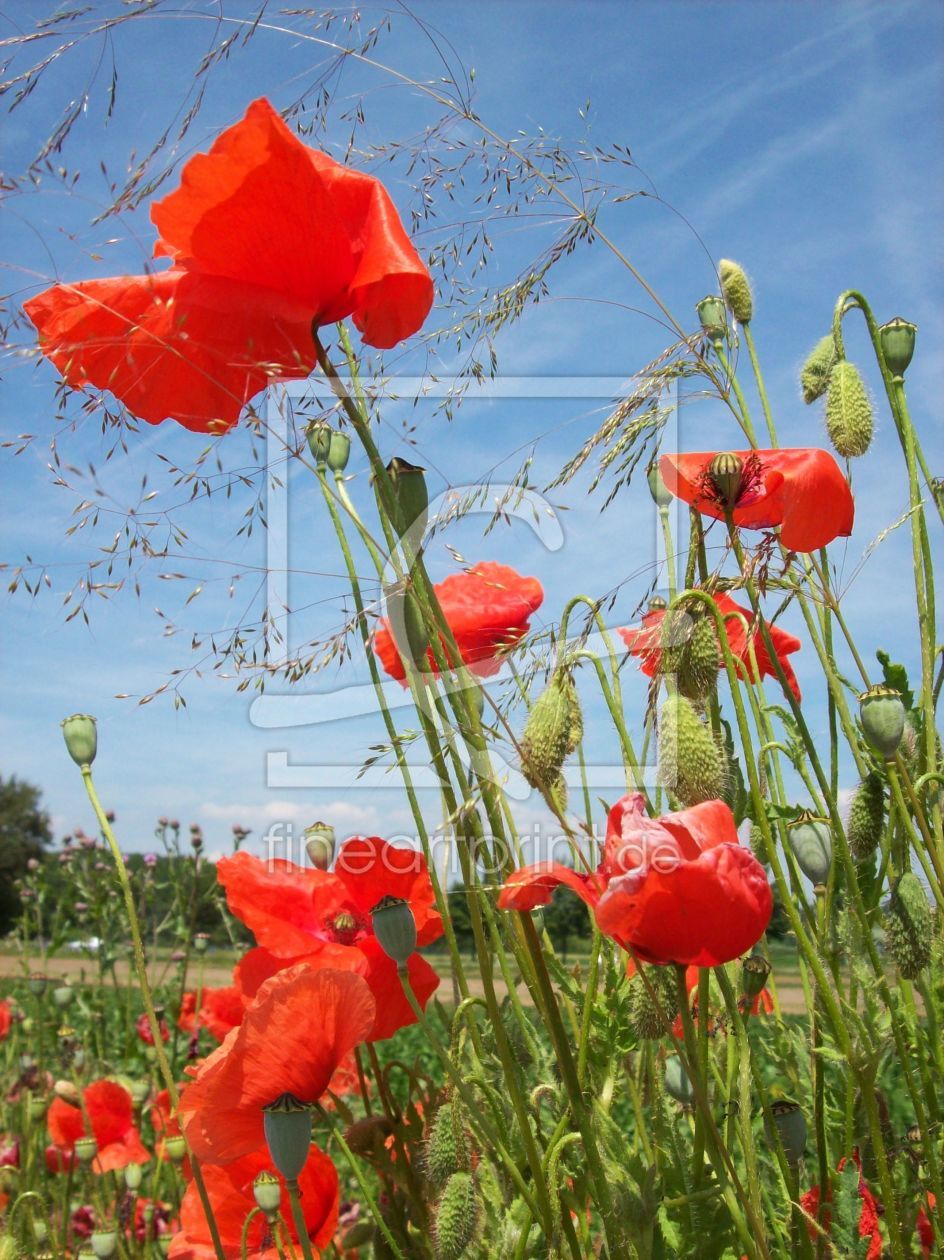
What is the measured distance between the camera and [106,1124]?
2.08m

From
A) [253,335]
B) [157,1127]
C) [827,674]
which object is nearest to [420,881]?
[827,674]

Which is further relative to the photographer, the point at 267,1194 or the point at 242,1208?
the point at 242,1208

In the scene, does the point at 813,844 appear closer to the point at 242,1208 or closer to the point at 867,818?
the point at 867,818

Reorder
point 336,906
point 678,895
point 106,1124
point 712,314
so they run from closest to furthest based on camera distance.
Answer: point 678,895, point 336,906, point 712,314, point 106,1124

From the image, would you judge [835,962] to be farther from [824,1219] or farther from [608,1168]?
[608,1168]

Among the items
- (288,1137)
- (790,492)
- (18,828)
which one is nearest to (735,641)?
(790,492)

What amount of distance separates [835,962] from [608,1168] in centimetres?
40

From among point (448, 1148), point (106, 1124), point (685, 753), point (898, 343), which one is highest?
point (898, 343)

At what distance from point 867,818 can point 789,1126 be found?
31 centimetres

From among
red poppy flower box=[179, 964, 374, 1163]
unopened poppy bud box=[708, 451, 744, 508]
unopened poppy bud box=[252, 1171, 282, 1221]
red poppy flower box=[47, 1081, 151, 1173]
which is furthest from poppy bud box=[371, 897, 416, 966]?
red poppy flower box=[47, 1081, 151, 1173]

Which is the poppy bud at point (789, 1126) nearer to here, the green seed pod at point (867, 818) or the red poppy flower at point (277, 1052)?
the green seed pod at point (867, 818)

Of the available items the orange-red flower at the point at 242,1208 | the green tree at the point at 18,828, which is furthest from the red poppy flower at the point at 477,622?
the green tree at the point at 18,828

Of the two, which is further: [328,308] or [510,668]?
[510,668]

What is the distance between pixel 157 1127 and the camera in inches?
85.7
